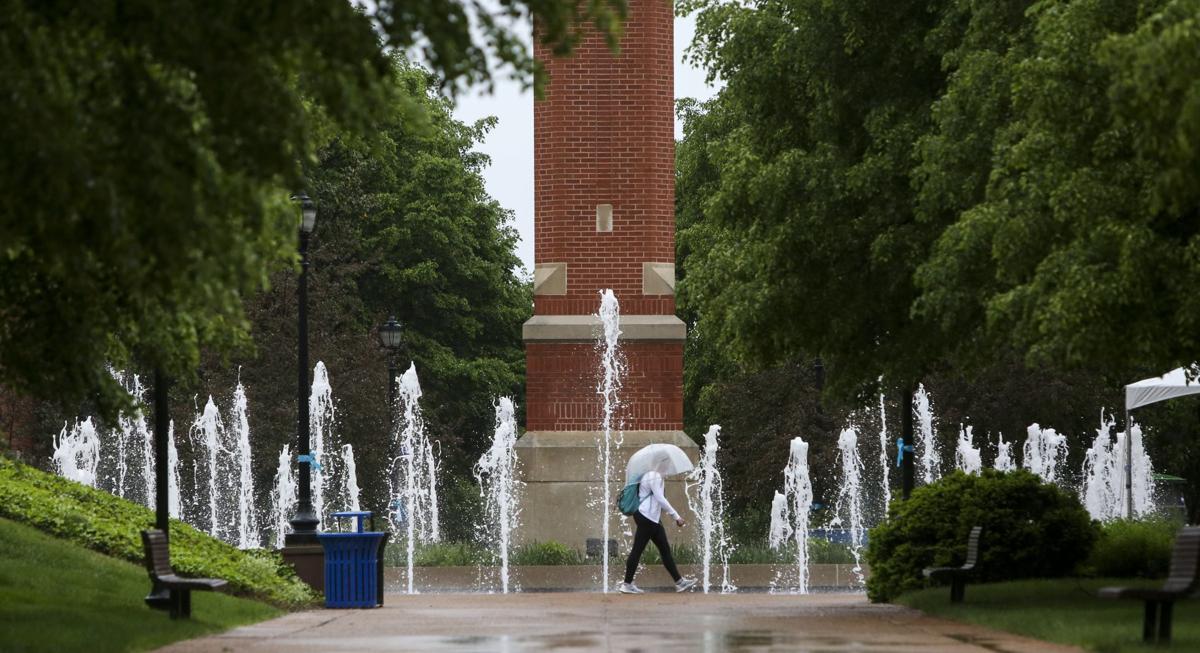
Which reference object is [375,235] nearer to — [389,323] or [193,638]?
[389,323]

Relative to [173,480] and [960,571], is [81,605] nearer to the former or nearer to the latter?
[960,571]

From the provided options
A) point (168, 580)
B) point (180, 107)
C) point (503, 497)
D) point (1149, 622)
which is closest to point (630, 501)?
point (503, 497)

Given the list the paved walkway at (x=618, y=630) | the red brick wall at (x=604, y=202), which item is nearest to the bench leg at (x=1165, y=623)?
the paved walkway at (x=618, y=630)

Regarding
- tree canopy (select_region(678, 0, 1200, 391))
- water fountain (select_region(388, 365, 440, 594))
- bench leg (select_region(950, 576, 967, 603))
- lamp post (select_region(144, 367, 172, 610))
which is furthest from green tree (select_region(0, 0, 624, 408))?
water fountain (select_region(388, 365, 440, 594))

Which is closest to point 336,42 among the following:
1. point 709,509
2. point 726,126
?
point 709,509

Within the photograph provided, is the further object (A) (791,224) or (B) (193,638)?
(A) (791,224)

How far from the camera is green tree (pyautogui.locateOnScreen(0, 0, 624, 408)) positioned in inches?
395

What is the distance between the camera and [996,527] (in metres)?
20.9

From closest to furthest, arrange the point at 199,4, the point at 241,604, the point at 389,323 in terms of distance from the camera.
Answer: the point at 199,4, the point at 241,604, the point at 389,323

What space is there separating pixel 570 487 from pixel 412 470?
13.4 m

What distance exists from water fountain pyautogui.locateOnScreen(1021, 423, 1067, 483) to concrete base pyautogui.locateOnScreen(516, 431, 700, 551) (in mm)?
15333

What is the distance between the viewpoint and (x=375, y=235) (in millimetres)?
59844

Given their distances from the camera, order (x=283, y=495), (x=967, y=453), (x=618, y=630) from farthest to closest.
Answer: (x=283, y=495)
(x=967, y=453)
(x=618, y=630)

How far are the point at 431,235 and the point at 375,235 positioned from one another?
1.56 meters
